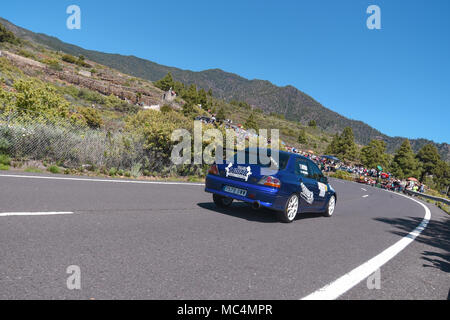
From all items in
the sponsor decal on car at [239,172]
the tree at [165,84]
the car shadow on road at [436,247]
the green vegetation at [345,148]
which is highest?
the tree at [165,84]

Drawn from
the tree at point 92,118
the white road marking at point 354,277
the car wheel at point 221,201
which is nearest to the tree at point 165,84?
the tree at point 92,118

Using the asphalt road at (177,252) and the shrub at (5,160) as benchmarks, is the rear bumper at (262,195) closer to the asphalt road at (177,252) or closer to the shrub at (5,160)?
the asphalt road at (177,252)

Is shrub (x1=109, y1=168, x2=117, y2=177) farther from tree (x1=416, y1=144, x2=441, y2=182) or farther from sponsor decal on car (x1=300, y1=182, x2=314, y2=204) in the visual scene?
tree (x1=416, y1=144, x2=441, y2=182)

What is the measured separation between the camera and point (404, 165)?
63500mm

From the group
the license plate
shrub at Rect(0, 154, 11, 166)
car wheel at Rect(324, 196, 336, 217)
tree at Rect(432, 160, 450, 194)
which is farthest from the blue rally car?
tree at Rect(432, 160, 450, 194)

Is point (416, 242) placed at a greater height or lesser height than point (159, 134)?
lesser

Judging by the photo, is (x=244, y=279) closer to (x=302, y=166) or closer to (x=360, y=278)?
(x=360, y=278)

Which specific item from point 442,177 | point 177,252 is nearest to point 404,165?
point 442,177

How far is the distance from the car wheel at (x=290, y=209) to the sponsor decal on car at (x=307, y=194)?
264mm

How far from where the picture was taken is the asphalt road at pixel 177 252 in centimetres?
Result: 291

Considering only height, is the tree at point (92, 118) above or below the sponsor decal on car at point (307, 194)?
above

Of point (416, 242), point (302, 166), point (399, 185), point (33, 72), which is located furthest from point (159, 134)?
point (33, 72)

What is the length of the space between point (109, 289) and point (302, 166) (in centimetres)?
562
